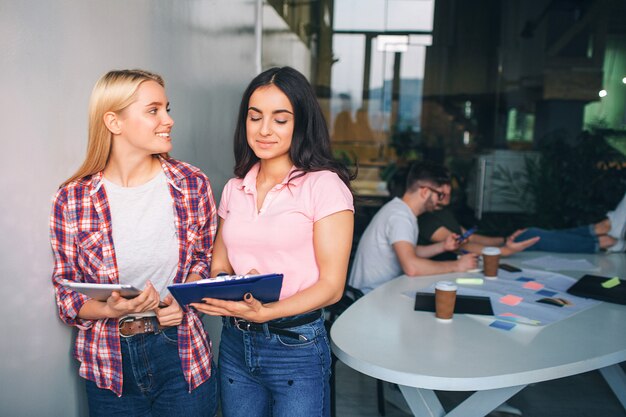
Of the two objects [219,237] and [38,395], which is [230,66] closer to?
[219,237]

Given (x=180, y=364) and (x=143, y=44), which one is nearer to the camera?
(x=180, y=364)

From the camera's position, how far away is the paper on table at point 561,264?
3.15m

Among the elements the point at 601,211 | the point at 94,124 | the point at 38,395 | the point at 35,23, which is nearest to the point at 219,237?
the point at 94,124

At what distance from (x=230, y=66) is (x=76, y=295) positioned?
2.14 metres

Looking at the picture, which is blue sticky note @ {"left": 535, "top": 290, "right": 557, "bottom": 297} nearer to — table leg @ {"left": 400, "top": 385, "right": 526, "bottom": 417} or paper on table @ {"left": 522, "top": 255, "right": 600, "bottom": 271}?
paper on table @ {"left": 522, "top": 255, "right": 600, "bottom": 271}

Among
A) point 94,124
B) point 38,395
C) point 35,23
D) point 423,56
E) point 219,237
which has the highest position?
point 423,56

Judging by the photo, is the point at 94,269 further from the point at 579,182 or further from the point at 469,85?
the point at 469,85

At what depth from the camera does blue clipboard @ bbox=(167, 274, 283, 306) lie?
4.65 ft

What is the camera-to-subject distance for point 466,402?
1.95 metres

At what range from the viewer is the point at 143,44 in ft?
7.25

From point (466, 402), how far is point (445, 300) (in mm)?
384

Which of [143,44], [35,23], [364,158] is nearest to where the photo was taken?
[35,23]

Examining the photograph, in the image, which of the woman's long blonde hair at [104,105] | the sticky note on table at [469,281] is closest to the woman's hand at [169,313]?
the woman's long blonde hair at [104,105]

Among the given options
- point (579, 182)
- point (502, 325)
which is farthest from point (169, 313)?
point (579, 182)
